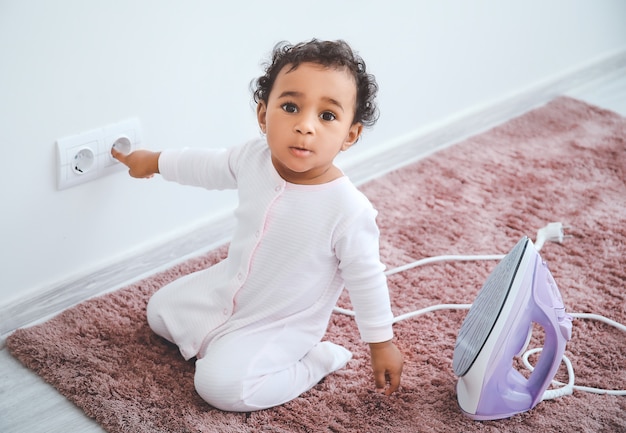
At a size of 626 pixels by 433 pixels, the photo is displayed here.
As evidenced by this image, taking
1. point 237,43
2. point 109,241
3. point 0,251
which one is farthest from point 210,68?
point 0,251

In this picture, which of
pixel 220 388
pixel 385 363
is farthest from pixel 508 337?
pixel 220 388

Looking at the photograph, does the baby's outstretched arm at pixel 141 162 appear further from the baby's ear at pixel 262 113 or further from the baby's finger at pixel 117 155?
the baby's ear at pixel 262 113

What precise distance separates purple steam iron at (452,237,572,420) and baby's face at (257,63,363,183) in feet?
1.02

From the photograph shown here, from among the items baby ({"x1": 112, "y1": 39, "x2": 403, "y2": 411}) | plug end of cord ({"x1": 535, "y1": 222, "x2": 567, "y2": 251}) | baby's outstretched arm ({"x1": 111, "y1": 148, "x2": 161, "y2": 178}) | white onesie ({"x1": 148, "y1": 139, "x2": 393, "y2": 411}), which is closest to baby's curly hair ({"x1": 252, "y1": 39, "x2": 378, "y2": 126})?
baby ({"x1": 112, "y1": 39, "x2": 403, "y2": 411})

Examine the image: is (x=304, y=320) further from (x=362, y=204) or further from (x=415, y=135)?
(x=415, y=135)

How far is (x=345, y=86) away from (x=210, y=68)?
415 millimetres

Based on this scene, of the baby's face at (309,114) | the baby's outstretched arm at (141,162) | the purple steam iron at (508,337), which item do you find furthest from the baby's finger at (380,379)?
the baby's outstretched arm at (141,162)

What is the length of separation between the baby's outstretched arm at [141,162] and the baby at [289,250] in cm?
2

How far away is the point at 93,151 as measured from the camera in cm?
140

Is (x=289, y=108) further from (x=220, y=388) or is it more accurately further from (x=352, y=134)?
(x=220, y=388)

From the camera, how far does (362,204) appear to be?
126 centimetres

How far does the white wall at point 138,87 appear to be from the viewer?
4.23ft

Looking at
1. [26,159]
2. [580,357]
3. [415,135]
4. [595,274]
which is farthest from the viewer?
[415,135]

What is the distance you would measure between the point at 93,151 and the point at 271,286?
0.37 metres
